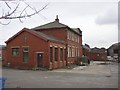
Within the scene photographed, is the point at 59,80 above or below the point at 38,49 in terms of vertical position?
below

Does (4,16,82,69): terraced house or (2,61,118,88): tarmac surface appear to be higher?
(4,16,82,69): terraced house

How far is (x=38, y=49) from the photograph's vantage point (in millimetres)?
35156

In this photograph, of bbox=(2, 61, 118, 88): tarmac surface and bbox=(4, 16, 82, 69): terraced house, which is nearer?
bbox=(2, 61, 118, 88): tarmac surface

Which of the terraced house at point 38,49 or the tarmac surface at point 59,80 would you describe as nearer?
the tarmac surface at point 59,80

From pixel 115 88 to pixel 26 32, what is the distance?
22.3 metres

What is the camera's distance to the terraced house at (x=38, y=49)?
114ft

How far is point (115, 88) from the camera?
16266 mm

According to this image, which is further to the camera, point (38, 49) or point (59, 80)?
point (38, 49)

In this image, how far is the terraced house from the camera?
3478 cm

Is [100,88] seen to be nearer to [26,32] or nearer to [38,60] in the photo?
[38,60]

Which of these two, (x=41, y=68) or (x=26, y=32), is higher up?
(x=26, y=32)

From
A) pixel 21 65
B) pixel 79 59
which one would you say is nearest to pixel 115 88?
pixel 21 65

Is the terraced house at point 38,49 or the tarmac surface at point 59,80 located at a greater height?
the terraced house at point 38,49

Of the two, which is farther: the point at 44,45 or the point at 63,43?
the point at 63,43
